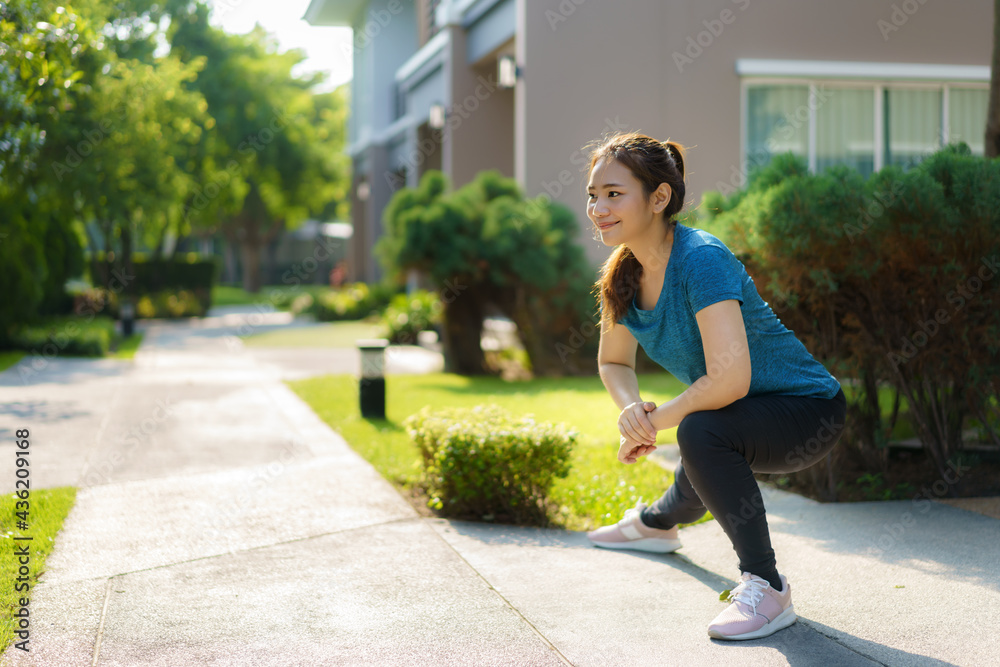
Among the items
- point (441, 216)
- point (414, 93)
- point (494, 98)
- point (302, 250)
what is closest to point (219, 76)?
point (414, 93)

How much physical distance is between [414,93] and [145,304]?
Answer: 9.73 metres

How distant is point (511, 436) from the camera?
440cm

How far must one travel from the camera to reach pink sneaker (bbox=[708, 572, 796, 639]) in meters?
2.93

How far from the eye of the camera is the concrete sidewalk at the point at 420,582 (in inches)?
113

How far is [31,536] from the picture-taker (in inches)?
159

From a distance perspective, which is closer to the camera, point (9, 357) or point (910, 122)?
point (910, 122)

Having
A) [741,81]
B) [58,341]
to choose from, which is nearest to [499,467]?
[741,81]

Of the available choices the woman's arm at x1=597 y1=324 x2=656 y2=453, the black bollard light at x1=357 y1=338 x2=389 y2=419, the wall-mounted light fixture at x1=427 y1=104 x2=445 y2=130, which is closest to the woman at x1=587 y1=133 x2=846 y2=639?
the woman's arm at x1=597 y1=324 x2=656 y2=453

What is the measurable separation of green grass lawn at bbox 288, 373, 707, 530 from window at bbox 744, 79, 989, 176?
3699mm

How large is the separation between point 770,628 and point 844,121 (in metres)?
10.0

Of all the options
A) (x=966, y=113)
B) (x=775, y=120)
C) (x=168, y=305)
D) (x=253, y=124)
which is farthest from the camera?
(x=253, y=124)

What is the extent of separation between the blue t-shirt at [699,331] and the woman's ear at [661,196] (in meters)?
0.12

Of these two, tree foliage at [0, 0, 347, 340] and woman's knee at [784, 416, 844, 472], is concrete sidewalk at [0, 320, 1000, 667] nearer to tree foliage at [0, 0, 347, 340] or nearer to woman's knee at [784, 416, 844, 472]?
woman's knee at [784, 416, 844, 472]

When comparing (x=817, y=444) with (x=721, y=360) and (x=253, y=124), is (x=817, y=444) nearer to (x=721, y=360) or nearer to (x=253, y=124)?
(x=721, y=360)
